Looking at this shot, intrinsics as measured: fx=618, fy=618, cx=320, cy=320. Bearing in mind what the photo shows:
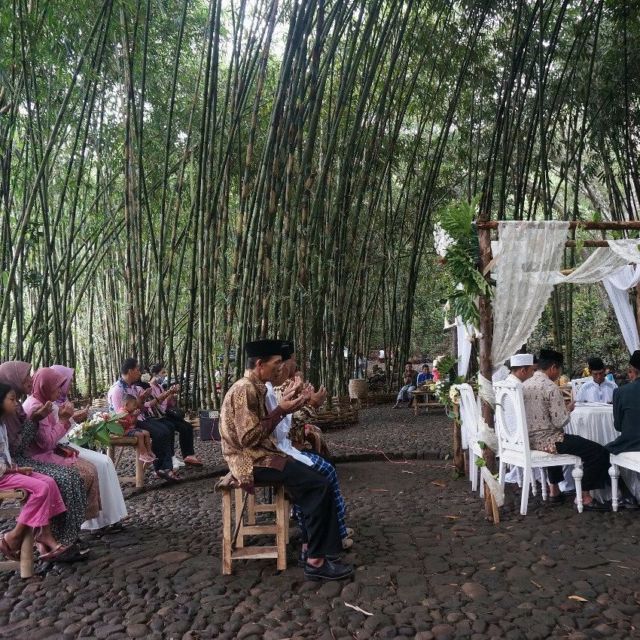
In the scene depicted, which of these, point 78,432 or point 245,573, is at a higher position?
point 78,432

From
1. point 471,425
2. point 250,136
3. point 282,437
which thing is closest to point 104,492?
point 282,437

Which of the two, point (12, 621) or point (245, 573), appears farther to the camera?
point (245, 573)

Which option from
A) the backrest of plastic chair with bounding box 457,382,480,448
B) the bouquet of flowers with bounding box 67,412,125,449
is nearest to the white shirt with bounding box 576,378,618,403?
the backrest of plastic chair with bounding box 457,382,480,448

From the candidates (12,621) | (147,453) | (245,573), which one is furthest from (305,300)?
(12,621)

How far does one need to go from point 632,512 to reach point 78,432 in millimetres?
3121

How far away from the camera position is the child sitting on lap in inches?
166

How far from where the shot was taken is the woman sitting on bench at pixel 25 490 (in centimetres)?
259

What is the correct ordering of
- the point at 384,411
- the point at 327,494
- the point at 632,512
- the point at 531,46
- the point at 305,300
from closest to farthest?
the point at 327,494
the point at 632,512
the point at 305,300
the point at 531,46
the point at 384,411

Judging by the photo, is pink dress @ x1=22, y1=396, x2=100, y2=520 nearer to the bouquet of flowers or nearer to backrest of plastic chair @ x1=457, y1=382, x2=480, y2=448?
the bouquet of flowers

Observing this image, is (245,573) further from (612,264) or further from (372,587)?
(612,264)

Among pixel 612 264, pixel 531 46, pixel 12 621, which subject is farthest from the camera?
pixel 531 46

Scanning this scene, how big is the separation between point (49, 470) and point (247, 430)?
99 cm

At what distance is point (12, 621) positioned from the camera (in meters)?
2.16

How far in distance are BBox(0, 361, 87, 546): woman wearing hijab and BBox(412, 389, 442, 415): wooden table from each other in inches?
246
